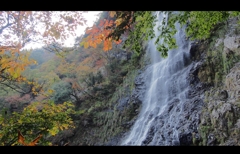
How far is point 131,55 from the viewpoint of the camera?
610 inches

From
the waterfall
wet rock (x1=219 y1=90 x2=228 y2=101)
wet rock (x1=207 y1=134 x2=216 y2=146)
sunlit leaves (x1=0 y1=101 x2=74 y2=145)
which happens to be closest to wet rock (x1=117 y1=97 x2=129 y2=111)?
the waterfall

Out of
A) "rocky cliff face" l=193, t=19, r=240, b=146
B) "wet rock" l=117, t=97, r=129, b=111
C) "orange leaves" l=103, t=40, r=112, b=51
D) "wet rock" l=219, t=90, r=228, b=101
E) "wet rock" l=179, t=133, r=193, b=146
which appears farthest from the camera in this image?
"wet rock" l=117, t=97, r=129, b=111

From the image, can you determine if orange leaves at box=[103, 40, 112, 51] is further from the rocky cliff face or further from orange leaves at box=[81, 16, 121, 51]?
the rocky cliff face

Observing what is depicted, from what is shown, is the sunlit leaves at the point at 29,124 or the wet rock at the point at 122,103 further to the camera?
the wet rock at the point at 122,103

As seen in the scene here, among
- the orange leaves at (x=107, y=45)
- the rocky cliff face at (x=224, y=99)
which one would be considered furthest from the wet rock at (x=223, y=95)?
the orange leaves at (x=107, y=45)

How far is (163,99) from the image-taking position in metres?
10.1

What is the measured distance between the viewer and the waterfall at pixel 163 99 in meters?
8.30

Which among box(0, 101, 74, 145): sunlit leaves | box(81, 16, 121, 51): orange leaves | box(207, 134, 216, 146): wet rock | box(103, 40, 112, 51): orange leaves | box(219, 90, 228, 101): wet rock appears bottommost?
box(207, 134, 216, 146): wet rock

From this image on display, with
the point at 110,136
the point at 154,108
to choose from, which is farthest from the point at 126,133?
the point at 154,108

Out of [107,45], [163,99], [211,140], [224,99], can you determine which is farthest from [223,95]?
[107,45]

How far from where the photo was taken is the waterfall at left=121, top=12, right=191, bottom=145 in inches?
327

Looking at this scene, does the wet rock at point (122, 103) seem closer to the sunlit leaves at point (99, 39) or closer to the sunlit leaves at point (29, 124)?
the sunlit leaves at point (29, 124)
